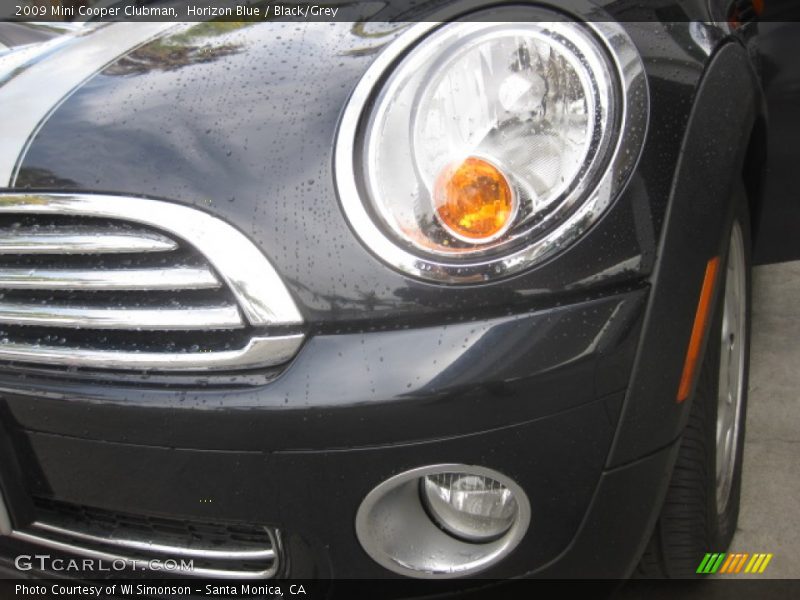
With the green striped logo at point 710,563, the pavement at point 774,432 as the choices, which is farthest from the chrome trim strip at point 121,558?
the pavement at point 774,432

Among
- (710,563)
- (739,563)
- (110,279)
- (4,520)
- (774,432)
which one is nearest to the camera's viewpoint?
(110,279)

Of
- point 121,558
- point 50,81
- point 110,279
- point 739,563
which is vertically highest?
point 50,81

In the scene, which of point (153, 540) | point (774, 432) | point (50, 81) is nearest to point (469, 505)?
point (153, 540)

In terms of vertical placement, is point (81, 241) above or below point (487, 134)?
below

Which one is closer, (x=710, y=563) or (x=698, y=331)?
(x=698, y=331)

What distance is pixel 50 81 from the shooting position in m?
1.65

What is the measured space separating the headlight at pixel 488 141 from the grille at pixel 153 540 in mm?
529

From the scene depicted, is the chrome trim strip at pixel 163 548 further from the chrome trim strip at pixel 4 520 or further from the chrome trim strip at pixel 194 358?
the chrome trim strip at pixel 194 358

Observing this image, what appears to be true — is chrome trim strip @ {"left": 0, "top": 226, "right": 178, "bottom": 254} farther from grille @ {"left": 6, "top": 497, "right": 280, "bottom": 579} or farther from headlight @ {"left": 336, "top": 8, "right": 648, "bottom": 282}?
grille @ {"left": 6, "top": 497, "right": 280, "bottom": 579}

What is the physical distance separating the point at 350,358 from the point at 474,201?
0.91 ft

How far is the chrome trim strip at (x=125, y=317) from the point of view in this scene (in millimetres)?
1391

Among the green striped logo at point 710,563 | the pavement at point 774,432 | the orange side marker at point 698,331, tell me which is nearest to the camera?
the orange side marker at point 698,331

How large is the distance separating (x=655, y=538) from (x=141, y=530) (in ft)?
2.85

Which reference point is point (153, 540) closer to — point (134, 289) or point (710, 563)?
point (134, 289)
